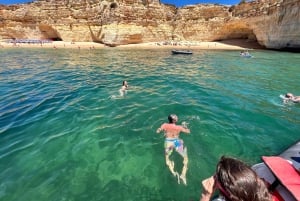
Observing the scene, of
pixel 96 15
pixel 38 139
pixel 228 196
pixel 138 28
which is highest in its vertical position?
pixel 96 15

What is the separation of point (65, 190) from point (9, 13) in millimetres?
61171

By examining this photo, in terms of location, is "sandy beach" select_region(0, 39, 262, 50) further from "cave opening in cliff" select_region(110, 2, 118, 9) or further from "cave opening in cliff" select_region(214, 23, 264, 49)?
"cave opening in cliff" select_region(110, 2, 118, 9)

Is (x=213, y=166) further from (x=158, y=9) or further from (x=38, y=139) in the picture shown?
(x=158, y=9)

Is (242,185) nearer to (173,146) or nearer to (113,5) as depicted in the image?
(173,146)

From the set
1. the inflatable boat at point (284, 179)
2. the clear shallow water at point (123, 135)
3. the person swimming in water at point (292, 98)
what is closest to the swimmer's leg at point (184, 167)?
the clear shallow water at point (123, 135)

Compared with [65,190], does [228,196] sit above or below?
above

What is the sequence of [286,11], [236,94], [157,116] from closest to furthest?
1. [157,116]
2. [236,94]
3. [286,11]

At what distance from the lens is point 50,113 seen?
8211 mm

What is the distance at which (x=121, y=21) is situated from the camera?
46.2m

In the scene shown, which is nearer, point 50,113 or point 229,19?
point 50,113

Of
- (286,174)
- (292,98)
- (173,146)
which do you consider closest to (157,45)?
(292,98)

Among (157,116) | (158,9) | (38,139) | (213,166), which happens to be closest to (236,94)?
(157,116)

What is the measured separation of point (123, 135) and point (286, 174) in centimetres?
478

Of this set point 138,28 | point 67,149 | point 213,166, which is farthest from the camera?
point 138,28
